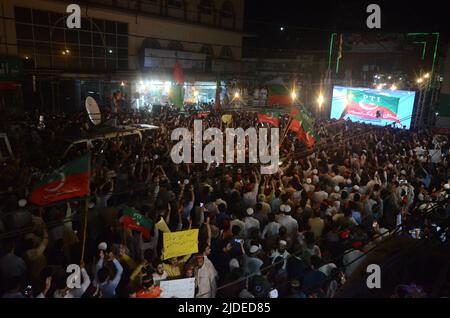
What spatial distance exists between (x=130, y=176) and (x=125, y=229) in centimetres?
308

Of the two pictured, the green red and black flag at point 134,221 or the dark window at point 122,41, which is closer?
the green red and black flag at point 134,221

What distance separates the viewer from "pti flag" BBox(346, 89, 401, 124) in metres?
18.7

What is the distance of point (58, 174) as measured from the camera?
464 cm

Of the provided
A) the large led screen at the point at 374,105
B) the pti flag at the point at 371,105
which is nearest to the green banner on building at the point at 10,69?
the large led screen at the point at 374,105

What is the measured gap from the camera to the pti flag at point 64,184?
14.9 ft

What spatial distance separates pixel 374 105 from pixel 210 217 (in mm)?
15901

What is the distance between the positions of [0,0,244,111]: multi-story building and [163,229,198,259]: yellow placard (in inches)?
418

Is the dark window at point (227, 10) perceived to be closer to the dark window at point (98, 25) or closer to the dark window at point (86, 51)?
the dark window at point (98, 25)

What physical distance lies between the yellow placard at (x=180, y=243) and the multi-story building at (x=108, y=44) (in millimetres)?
10618

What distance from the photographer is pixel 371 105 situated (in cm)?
1953

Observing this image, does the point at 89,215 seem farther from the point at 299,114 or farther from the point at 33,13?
the point at 33,13

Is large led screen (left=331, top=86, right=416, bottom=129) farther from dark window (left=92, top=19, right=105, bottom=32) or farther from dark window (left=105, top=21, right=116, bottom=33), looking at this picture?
dark window (left=92, top=19, right=105, bottom=32)

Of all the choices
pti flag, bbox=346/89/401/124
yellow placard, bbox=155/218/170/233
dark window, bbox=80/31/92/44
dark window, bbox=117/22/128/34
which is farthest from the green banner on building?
pti flag, bbox=346/89/401/124

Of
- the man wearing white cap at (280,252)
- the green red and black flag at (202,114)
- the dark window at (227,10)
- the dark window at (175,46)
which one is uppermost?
the dark window at (227,10)
